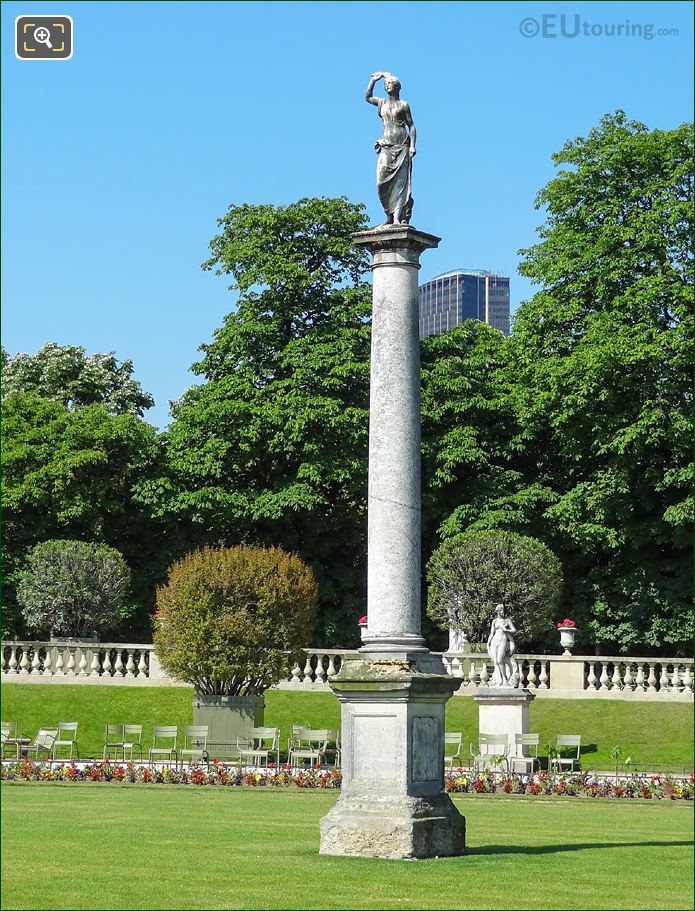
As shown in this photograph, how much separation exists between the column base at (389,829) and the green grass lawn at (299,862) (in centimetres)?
28

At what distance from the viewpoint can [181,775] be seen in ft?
88.3

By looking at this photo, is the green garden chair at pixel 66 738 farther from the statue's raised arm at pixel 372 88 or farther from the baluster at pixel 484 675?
the statue's raised arm at pixel 372 88

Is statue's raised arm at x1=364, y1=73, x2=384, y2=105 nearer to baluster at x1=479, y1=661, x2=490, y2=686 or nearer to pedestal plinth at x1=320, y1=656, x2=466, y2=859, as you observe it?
pedestal plinth at x1=320, y1=656, x2=466, y2=859

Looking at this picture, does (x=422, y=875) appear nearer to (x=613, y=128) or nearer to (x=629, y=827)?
(x=629, y=827)

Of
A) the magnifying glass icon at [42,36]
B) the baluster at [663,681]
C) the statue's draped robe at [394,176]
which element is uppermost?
the statue's draped robe at [394,176]

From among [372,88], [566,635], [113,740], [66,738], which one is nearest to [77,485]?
[66,738]

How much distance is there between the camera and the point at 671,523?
4341 centimetres

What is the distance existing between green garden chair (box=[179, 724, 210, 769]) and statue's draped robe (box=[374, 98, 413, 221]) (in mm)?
16623

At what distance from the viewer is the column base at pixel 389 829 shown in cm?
1498

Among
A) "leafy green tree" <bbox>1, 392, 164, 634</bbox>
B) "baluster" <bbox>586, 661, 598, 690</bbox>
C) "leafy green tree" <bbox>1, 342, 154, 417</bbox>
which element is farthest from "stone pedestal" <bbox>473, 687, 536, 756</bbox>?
"leafy green tree" <bbox>1, 342, 154, 417</bbox>

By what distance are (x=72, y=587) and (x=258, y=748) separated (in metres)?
12.9

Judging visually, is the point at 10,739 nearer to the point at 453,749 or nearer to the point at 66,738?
the point at 66,738

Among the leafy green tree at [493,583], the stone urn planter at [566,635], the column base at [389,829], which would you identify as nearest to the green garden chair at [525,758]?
the leafy green tree at [493,583]

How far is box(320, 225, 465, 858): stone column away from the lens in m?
15.2
